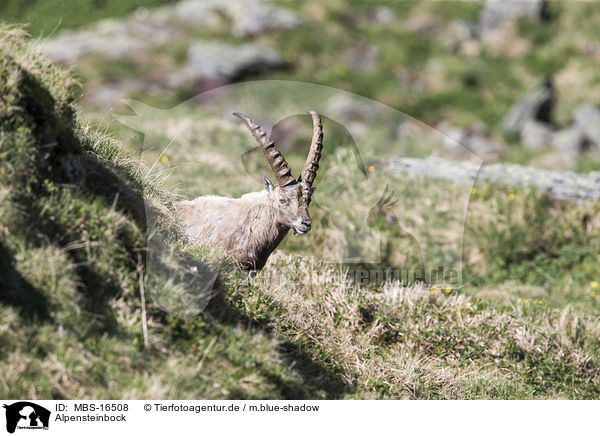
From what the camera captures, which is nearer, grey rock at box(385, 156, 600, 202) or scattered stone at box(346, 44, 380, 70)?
grey rock at box(385, 156, 600, 202)

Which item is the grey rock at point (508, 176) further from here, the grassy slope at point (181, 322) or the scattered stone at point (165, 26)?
the scattered stone at point (165, 26)

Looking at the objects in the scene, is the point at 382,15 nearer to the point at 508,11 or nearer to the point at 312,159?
the point at 508,11

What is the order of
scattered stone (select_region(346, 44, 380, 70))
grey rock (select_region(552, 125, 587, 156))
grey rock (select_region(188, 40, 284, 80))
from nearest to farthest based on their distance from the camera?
grey rock (select_region(552, 125, 587, 156)) → grey rock (select_region(188, 40, 284, 80)) → scattered stone (select_region(346, 44, 380, 70))

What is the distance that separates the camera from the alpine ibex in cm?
712

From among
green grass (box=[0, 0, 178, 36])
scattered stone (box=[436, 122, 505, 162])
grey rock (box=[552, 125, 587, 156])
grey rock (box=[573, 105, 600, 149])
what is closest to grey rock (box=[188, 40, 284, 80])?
green grass (box=[0, 0, 178, 36])

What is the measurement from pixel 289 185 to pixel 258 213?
58cm

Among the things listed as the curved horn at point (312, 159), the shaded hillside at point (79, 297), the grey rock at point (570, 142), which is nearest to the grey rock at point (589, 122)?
the grey rock at point (570, 142)

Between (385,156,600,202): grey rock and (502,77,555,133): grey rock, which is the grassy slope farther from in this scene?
(502,77,555,133): grey rock

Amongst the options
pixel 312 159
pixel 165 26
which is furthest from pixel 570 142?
pixel 165 26

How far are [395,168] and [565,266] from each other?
3999 mm

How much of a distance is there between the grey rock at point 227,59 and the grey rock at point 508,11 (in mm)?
11106

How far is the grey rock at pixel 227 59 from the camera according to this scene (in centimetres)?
2695
